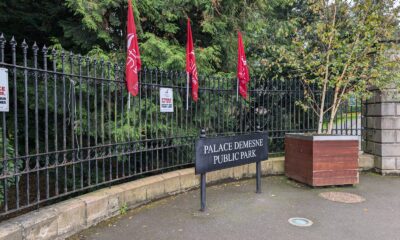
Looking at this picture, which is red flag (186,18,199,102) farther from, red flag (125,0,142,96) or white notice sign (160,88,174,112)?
red flag (125,0,142,96)

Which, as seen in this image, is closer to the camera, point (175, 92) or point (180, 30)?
point (175, 92)

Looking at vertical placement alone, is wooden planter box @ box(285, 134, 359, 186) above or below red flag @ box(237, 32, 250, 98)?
below

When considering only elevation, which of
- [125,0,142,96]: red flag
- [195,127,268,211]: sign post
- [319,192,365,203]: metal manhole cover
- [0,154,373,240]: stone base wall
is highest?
[125,0,142,96]: red flag

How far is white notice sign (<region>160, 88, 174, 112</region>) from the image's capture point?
580 cm

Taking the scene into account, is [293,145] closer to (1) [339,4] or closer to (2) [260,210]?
(2) [260,210]

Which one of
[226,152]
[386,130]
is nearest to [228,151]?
[226,152]

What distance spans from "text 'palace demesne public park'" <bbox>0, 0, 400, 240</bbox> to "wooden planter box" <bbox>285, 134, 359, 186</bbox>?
21 mm

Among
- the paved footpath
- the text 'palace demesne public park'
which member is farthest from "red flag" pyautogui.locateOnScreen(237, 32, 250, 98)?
the paved footpath

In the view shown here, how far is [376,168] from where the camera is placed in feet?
25.5

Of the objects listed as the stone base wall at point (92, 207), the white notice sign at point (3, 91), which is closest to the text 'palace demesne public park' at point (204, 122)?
the stone base wall at point (92, 207)

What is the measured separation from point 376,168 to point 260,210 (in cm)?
408

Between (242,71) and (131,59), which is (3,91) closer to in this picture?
(131,59)

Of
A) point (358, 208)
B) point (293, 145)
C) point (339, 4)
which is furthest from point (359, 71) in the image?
point (358, 208)

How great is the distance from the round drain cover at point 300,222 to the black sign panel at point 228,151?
1.28 meters
